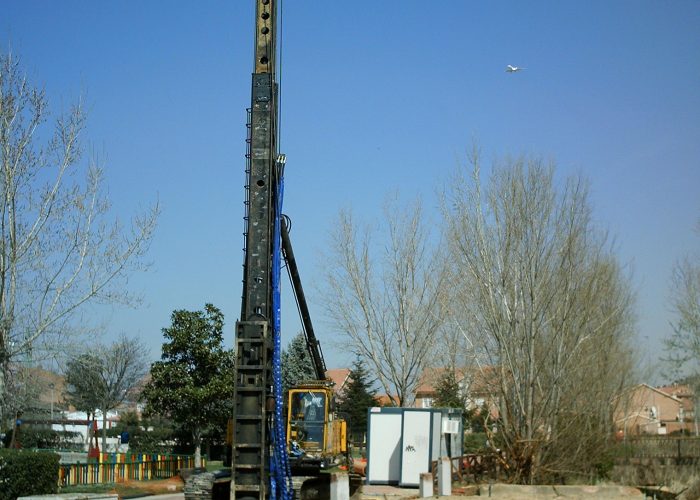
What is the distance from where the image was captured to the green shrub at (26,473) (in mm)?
19891

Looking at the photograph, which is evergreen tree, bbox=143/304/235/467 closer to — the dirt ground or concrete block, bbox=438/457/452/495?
the dirt ground

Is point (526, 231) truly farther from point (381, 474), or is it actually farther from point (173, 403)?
point (173, 403)

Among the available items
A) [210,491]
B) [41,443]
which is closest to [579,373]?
[210,491]

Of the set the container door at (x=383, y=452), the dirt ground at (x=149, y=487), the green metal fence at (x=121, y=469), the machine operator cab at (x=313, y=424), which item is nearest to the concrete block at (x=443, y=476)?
the machine operator cab at (x=313, y=424)

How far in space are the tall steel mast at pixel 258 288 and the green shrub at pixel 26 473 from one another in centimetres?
760

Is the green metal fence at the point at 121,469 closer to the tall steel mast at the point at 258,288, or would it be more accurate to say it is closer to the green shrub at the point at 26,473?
the green shrub at the point at 26,473

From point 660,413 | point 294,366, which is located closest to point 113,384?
point 294,366

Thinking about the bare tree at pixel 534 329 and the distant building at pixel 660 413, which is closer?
the bare tree at pixel 534 329

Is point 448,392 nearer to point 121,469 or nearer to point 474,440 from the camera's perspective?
point 474,440

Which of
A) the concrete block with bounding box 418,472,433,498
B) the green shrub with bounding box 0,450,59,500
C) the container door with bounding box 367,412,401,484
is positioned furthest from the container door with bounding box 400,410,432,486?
the green shrub with bounding box 0,450,59,500

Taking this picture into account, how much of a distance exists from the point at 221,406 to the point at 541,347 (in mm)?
19501

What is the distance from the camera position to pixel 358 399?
5859 cm

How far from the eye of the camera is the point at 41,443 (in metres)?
52.6

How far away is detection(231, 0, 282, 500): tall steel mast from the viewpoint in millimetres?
15383
